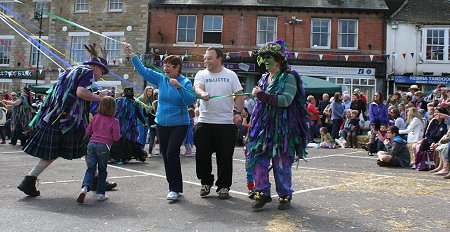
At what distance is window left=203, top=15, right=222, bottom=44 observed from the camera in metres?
26.3

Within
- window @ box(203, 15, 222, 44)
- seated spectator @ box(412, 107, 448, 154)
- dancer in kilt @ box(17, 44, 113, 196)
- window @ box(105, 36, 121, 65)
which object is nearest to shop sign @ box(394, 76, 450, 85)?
window @ box(203, 15, 222, 44)

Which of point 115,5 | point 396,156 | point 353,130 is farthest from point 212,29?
point 396,156

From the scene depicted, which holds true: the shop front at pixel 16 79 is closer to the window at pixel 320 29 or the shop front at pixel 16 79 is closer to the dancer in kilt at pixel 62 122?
the window at pixel 320 29

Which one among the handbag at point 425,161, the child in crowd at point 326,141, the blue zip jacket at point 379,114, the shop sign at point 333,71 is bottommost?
the handbag at point 425,161

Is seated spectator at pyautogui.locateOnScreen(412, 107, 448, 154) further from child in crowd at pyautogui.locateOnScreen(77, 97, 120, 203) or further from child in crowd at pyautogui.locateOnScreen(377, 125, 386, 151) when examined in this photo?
child in crowd at pyautogui.locateOnScreen(77, 97, 120, 203)

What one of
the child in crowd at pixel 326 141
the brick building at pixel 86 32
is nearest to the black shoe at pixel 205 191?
the child in crowd at pixel 326 141

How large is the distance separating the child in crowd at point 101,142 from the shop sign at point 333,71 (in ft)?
67.8

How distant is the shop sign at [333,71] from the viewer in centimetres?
2519

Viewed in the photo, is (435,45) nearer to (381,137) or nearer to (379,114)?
(379,114)

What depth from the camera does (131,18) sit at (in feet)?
87.3

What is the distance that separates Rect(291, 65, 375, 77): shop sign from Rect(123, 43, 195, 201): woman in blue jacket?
Answer: 2036cm

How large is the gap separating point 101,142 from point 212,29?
71.1ft

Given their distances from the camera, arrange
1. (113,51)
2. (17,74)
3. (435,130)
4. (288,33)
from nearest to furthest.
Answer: (435,130)
(288,33)
(113,51)
(17,74)

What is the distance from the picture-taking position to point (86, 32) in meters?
27.5
